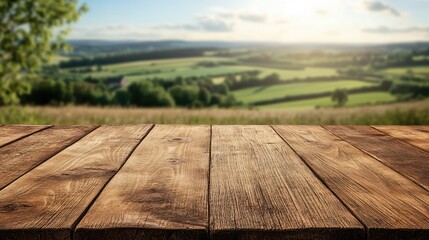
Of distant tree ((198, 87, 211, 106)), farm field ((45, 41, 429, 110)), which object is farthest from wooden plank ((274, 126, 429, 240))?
distant tree ((198, 87, 211, 106))

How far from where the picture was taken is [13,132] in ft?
7.50

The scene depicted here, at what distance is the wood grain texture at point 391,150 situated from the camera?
149 cm

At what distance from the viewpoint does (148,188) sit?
4.09ft

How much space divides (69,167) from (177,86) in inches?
1815

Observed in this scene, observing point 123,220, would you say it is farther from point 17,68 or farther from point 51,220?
point 17,68

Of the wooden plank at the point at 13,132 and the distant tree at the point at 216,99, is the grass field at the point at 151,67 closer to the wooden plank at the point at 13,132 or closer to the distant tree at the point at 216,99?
the distant tree at the point at 216,99

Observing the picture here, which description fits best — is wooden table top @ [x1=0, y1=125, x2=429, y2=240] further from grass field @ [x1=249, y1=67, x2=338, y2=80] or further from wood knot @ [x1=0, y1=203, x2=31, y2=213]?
grass field @ [x1=249, y1=67, x2=338, y2=80]

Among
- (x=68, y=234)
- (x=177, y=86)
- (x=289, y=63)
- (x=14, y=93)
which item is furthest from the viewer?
(x=289, y=63)

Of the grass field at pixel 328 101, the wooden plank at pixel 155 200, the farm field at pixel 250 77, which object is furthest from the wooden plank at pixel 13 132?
the grass field at pixel 328 101

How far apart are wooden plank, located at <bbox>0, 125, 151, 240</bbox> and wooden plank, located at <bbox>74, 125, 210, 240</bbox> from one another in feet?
0.13

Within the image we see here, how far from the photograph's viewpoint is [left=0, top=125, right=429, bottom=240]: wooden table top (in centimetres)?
96

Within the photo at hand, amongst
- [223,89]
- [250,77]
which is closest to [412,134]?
[223,89]

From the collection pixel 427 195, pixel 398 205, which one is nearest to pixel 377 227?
pixel 398 205

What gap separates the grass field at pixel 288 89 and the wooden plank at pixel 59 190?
38.9m
